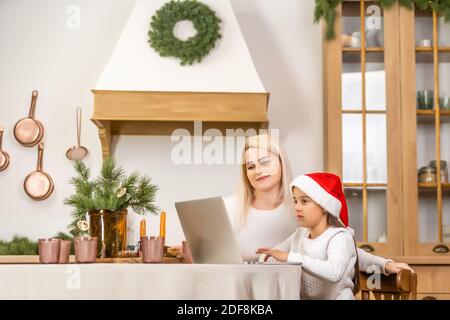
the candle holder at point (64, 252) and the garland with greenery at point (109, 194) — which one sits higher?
the garland with greenery at point (109, 194)

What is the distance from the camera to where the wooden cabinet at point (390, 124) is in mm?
3656

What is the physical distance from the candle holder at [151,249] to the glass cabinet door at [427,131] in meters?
2.22

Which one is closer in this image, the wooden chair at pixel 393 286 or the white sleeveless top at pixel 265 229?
the wooden chair at pixel 393 286

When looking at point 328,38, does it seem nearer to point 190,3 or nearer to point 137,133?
point 190,3

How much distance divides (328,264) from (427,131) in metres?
2.07

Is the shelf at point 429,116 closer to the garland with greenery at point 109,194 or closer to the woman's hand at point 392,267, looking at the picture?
the woman's hand at point 392,267

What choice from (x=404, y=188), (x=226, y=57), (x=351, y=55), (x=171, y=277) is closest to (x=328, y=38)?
(x=351, y=55)

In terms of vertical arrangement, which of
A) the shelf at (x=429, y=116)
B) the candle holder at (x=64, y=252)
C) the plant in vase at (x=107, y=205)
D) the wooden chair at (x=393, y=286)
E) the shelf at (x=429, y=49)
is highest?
the shelf at (x=429, y=49)

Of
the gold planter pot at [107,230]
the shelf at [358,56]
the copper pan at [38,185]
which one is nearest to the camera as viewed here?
the gold planter pot at [107,230]

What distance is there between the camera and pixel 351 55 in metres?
3.77

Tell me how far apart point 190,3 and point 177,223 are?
3.97 feet

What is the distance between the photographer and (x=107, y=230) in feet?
6.01

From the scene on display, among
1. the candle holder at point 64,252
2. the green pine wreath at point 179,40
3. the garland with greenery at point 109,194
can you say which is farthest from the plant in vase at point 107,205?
the green pine wreath at point 179,40

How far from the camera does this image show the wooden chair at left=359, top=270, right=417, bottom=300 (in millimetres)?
1871
